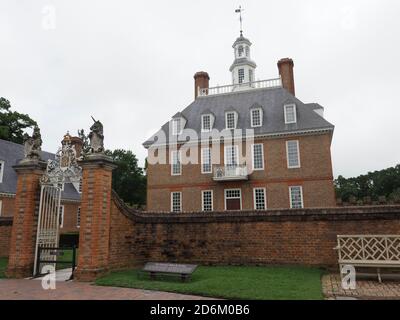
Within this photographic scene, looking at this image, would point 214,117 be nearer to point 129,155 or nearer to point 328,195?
point 328,195

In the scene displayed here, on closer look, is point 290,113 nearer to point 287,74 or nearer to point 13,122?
point 287,74

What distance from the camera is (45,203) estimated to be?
31.3ft

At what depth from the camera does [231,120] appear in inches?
1001

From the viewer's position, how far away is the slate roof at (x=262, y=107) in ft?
75.2

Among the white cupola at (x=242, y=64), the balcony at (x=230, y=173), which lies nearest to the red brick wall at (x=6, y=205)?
the balcony at (x=230, y=173)

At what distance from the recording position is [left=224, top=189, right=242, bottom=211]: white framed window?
23.3 metres

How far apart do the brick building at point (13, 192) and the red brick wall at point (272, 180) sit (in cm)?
809

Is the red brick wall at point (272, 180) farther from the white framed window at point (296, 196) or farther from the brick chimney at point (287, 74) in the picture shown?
the brick chimney at point (287, 74)

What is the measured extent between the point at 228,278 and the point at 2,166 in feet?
70.7

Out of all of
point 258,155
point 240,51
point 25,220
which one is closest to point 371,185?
point 240,51

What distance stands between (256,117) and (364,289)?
742 inches

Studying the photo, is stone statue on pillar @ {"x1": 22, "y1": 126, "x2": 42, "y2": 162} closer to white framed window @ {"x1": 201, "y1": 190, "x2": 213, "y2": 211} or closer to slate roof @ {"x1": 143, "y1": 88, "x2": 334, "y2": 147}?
white framed window @ {"x1": 201, "y1": 190, "x2": 213, "y2": 211}
